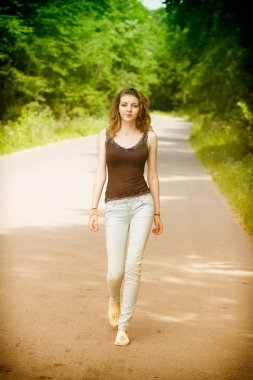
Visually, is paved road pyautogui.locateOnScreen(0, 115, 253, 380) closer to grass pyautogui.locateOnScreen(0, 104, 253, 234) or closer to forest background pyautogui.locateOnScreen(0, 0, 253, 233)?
grass pyautogui.locateOnScreen(0, 104, 253, 234)

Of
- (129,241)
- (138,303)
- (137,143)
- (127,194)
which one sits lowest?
(138,303)

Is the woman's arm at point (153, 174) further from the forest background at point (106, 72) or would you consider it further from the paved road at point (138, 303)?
the forest background at point (106, 72)

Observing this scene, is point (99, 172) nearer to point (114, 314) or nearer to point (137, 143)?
point (137, 143)

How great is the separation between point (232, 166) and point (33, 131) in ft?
39.1

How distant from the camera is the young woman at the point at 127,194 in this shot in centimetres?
462

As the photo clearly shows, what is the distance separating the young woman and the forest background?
5.06 m

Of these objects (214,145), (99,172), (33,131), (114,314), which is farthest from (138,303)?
(33,131)

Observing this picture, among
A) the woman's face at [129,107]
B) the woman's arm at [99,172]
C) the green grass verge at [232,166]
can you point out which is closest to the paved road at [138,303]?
the green grass verge at [232,166]

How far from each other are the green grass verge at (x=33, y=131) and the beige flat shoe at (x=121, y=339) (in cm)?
1652

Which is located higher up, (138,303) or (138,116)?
(138,116)

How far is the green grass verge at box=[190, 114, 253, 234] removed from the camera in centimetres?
1106

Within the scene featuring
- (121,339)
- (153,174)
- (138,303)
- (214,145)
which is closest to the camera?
(121,339)

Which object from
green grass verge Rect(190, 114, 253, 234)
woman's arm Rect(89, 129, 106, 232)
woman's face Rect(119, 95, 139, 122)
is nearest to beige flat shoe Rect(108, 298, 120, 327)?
woman's arm Rect(89, 129, 106, 232)

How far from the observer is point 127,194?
184 inches
